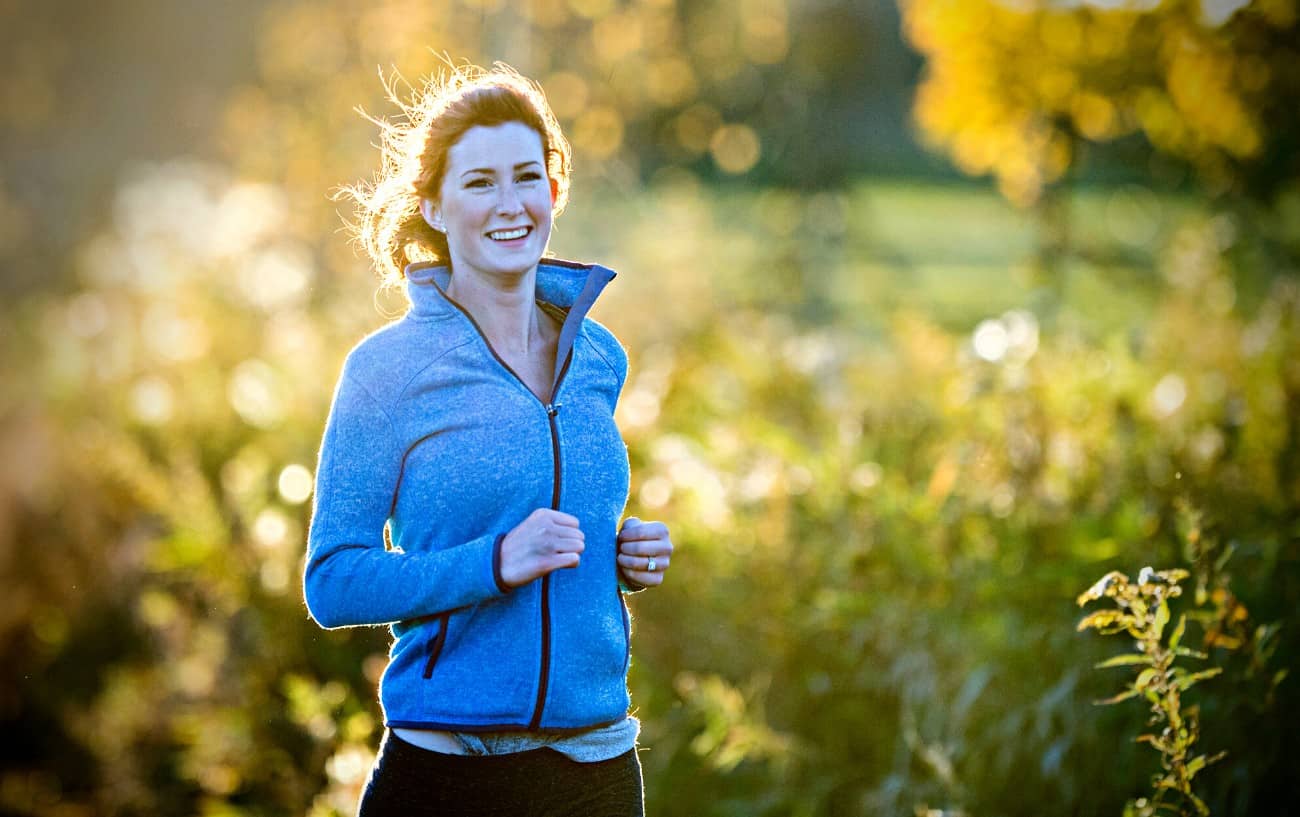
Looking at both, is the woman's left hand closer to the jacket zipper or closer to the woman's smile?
the jacket zipper

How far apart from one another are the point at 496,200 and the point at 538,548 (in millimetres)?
541

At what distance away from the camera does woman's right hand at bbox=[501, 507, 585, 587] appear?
178 cm

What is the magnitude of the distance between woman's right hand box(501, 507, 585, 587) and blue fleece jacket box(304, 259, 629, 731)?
25 mm

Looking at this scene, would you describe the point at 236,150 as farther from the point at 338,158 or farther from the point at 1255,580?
the point at 1255,580

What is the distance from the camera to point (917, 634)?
378 centimetres

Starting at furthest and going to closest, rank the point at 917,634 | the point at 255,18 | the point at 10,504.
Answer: the point at 255,18 → the point at 10,504 → the point at 917,634

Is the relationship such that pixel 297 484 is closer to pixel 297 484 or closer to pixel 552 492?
pixel 297 484

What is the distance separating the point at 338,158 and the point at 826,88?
17.8 ft

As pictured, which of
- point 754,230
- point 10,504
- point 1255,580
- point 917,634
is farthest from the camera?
point 754,230

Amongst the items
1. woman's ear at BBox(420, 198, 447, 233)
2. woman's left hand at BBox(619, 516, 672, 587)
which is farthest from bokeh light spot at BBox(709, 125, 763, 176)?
woman's left hand at BBox(619, 516, 672, 587)

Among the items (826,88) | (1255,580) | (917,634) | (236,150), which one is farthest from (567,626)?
(826,88)

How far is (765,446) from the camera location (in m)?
4.58

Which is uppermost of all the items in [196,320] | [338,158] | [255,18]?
[255,18]

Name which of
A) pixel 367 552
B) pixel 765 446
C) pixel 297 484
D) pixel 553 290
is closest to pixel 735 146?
pixel 765 446
